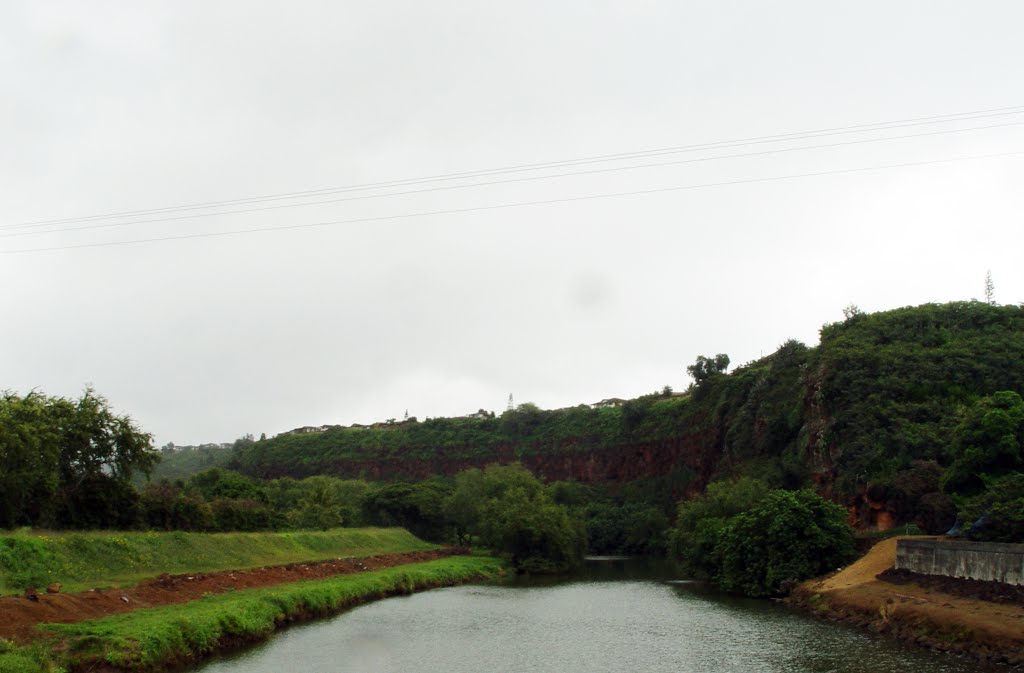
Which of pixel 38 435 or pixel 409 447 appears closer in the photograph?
pixel 38 435

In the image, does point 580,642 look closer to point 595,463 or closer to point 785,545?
point 785,545

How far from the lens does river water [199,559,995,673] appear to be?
27359 mm

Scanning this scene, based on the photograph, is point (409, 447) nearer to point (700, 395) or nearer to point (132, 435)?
point (700, 395)

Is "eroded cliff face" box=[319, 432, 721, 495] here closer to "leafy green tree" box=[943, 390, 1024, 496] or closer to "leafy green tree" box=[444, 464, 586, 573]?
"leafy green tree" box=[444, 464, 586, 573]

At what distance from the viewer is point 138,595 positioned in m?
32.8

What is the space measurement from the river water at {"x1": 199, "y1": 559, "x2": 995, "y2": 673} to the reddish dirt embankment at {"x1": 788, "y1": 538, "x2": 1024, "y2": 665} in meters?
1.04

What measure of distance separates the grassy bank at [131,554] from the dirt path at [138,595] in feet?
3.93

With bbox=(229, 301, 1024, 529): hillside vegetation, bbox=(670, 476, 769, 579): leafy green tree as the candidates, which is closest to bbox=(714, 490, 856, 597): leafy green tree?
bbox=(670, 476, 769, 579): leafy green tree

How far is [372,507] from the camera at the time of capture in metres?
87.6

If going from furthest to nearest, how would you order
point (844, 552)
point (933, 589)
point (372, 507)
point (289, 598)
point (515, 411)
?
1. point (515, 411)
2. point (372, 507)
3. point (844, 552)
4. point (289, 598)
5. point (933, 589)

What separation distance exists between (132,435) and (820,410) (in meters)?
53.4

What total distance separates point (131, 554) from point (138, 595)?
22.7 feet

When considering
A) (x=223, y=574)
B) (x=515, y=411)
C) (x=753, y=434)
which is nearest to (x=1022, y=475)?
(x=223, y=574)

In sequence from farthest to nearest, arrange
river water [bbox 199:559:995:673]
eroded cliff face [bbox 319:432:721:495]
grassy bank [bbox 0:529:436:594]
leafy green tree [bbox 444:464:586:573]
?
eroded cliff face [bbox 319:432:721:495] < leafy green tree [bbox 444:464:586:573] < grassy bank [bbox 0:529:436:594] < river water [bbox 199:559:995:673]
